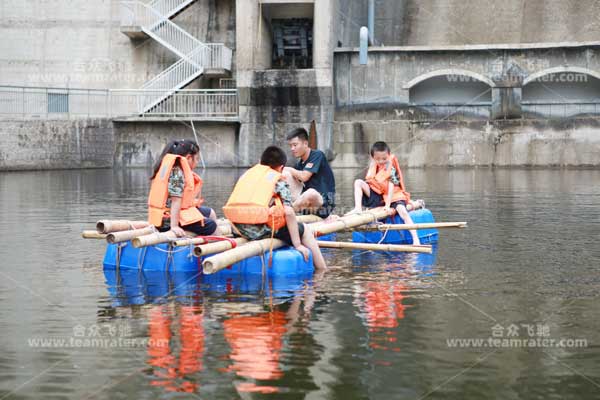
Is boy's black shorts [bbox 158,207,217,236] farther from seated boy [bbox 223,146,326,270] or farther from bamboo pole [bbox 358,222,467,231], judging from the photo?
bamboo pole [bbox 358,222,467,231]

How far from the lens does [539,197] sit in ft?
75.0

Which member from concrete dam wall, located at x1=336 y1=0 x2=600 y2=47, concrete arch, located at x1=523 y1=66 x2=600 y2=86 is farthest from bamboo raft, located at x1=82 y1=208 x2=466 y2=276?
concrete dam wall, located at x1=336 y1=0 x2=600 y2=47

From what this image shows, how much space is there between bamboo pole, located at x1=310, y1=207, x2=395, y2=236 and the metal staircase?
28245 millimetres

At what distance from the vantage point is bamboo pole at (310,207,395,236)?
41.4ft

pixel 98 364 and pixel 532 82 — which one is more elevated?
pixel 532 82

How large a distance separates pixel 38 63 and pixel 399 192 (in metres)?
34.1

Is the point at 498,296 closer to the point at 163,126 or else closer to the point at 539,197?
the point at 539,197

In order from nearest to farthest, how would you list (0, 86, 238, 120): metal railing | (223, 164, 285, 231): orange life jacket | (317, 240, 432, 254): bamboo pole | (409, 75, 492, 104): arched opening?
1. (223, 164, 285, 231): orange life jacket
2. (317, 240, 432, 254): bamboo pole
3. (0, 86, 238, 120): metal railing
4. (409, 75, 492, 104): arched opening

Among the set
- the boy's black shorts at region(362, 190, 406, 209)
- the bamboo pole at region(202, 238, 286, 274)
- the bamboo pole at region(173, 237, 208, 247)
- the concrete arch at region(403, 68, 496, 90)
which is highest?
the concrete arch at region(403, 68, 496, 90)

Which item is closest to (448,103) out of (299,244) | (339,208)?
(339,208)

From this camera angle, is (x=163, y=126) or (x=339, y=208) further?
(x=163, y=126)

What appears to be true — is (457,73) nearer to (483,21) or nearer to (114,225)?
(483,21)

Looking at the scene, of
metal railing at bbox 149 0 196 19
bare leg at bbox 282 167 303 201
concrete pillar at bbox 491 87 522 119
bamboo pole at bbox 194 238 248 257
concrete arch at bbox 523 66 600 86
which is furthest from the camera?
metal railing at bbox 149 0 196 19

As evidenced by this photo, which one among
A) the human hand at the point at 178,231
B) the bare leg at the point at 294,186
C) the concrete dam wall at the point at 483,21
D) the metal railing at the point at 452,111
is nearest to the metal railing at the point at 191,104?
the concrete dam wall at the point at 483,21
